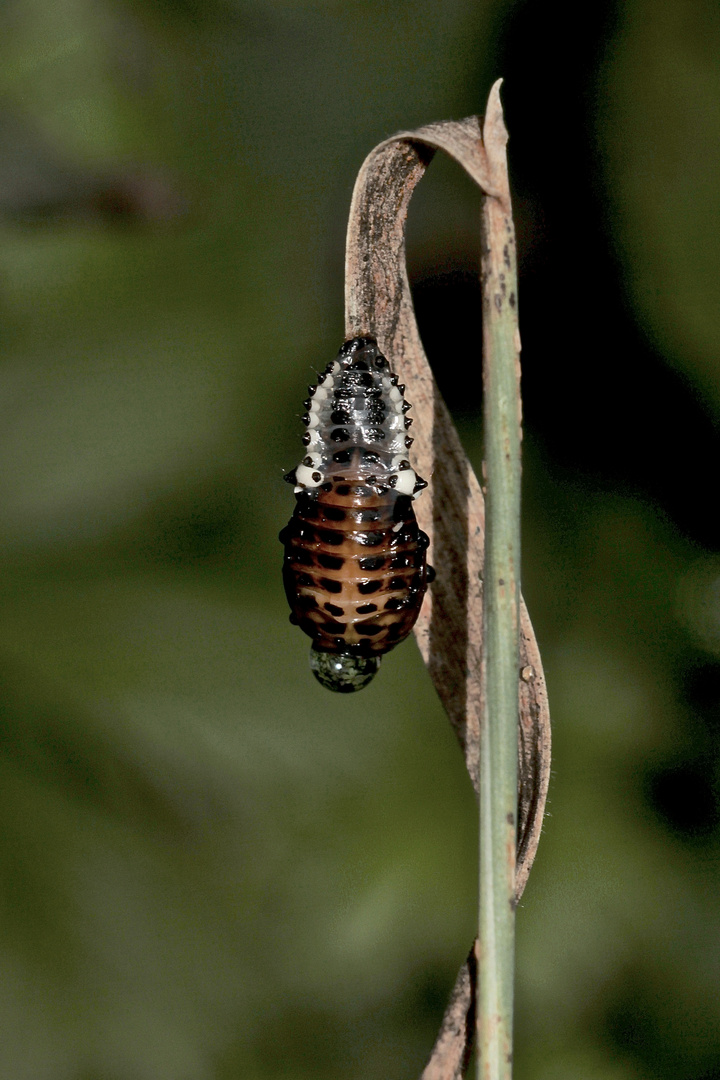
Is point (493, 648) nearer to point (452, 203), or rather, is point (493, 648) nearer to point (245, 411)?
point (245, 411)

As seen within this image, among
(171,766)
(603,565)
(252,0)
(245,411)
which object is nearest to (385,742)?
(171,766)

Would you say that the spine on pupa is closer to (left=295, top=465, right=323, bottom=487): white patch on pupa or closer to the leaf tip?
(left=295, top=465, right=323, bottom=487): white patch on pupa

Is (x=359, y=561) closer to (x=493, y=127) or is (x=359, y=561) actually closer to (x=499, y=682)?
(x=499, y=682)

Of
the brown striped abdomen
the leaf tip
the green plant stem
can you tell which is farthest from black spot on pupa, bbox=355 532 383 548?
the leaf tip

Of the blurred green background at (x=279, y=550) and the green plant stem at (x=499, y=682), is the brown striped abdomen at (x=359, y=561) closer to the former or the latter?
the green plant stem at (x=499, y=682)

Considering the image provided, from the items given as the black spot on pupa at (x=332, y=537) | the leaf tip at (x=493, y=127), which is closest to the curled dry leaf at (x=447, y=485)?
the leaf tip at (x=493, y=127)

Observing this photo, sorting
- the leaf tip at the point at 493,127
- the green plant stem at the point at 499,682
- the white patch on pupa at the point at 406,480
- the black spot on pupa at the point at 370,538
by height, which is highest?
the leaf tip at the point at 493,127
